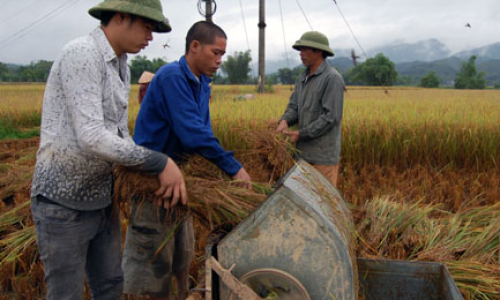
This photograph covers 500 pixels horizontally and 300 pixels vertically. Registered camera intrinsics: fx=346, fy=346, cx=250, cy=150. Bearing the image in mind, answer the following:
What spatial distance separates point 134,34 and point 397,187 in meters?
3.55

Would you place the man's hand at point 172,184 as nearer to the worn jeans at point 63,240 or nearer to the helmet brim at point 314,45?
the worn jeans at point 63,240

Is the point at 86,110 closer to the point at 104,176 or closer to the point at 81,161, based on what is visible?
the point at 81,161

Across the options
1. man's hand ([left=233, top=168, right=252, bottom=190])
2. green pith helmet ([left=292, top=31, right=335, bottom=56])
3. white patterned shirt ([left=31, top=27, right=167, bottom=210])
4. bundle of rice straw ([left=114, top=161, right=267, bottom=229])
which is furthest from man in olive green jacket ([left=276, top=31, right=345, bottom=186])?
white patterned shirt ([left=31, top=27, right=167, bottom=210])

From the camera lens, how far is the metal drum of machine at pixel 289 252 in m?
1.36

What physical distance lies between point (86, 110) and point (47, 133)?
0.24m

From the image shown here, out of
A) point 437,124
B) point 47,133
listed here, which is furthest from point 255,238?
point 437,124

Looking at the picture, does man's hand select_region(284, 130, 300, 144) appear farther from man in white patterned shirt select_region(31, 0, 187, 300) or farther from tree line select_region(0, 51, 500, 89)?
tree line select_region(0, 51, 500, 89)

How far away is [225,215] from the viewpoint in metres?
1.48

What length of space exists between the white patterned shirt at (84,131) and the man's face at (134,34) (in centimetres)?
7

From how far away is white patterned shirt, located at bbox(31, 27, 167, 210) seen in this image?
1.23 m

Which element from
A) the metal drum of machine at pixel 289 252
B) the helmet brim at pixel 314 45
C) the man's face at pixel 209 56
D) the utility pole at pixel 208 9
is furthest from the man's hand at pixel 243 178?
the utility pole at pixel 208 9

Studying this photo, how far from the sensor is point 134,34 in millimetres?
1437

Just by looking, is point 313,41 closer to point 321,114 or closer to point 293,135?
point 321,114

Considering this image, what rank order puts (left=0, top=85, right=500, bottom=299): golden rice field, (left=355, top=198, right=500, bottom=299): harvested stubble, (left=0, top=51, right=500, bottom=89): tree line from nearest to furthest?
(left=355, top=198, right=500, bottom=299): harvested stubble → (left=0, top=85, right=500, bottom=299): golden rice field → (left=0, top=51, right=500, bottom=89): tree line
